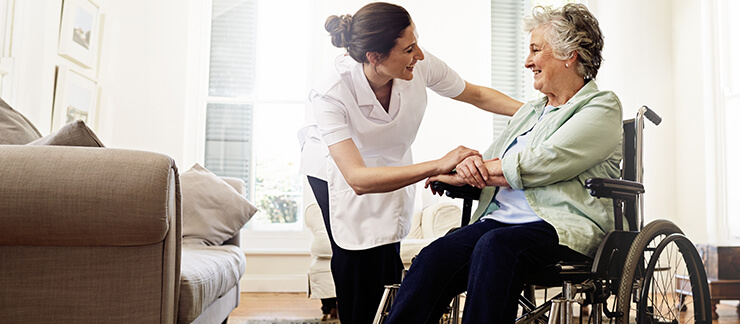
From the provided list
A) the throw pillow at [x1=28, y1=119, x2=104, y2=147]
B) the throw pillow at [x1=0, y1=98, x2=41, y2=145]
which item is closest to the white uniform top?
the throw pillow at [x1=28, y1=119, x2=104, y2=147]

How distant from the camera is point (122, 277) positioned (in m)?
1.37

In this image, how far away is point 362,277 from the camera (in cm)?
172

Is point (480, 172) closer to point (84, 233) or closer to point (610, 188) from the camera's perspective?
point (610, 188)

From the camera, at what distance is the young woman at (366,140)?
1627 millimetres

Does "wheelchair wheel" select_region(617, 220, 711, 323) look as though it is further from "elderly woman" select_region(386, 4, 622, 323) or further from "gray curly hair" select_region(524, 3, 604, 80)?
"gray curly hair" select_region(524, 3, 604, 80)

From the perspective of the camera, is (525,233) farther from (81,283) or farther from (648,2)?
(648,2)

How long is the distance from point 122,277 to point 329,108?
0.69m

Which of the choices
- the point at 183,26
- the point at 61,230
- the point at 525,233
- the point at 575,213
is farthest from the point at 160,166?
the point at 183,26

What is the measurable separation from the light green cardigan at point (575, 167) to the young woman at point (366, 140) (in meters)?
0.18

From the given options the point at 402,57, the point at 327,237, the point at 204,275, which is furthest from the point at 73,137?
the point at 327,237

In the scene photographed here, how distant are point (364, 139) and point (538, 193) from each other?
522mm

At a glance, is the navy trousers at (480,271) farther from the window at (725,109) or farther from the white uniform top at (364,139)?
the window at (725,109)

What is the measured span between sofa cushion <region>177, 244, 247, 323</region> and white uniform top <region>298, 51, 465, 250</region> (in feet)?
1.39

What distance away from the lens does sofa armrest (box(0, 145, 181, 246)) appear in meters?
1.29
